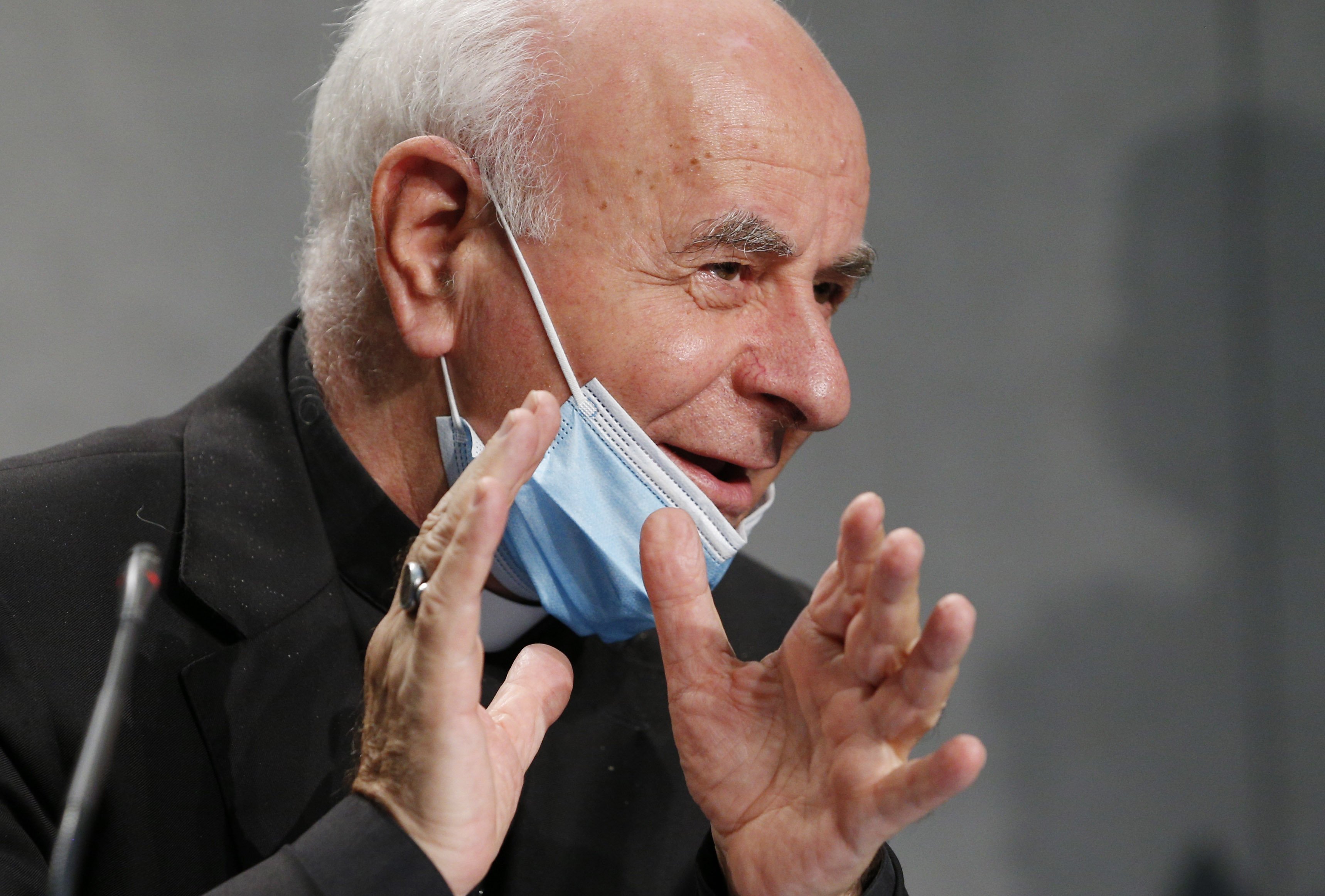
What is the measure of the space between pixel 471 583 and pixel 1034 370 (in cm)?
202

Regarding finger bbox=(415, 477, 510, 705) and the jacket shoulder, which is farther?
the jacket shoulder

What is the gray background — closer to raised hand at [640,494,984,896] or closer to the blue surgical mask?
the blue surgical mask

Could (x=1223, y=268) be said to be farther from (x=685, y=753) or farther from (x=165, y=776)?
(x=165, y=776)

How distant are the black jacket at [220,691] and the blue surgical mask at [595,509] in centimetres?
27

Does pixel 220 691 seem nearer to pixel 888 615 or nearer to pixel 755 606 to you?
pixel 888 615

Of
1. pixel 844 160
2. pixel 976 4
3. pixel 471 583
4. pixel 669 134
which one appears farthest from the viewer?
pixel 976 4

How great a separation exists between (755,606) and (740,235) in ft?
2.61

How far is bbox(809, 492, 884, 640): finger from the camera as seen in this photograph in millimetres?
981

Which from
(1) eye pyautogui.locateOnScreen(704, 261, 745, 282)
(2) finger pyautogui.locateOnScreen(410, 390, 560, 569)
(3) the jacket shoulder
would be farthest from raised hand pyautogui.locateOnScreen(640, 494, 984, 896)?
(3) the jacket shoulder

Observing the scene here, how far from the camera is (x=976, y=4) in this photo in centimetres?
255

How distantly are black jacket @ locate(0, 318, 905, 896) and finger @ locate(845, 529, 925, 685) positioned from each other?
1.02ft

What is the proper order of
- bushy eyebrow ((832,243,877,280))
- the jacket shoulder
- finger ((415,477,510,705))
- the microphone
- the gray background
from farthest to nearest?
the gray background → the jacket shoulder → bushy eyebrow ((832,243,877,280)) → finger ((415,477,510,705)) → the microphone

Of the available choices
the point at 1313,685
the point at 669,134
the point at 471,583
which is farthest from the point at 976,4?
the point at 471,583

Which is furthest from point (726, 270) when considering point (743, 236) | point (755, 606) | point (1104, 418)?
point (1104, 418)
